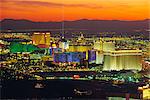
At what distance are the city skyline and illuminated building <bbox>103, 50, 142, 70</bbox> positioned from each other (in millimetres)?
327

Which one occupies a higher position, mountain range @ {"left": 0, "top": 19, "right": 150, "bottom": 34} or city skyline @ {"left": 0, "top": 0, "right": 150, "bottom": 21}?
city skyline @ {"left": 0, "top": 0, "right": 150, "bottom": 21}

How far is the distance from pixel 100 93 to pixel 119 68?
1.05 ft

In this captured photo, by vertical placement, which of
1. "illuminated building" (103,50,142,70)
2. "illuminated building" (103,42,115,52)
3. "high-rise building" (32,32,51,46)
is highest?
"high-rise building" (32,32,51,46)

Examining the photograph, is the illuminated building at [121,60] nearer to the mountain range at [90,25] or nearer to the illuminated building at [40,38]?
the mountain range at [90,25]

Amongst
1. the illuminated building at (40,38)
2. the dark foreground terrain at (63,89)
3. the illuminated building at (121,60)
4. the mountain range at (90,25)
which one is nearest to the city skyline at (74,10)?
the mountain range at (90,25)

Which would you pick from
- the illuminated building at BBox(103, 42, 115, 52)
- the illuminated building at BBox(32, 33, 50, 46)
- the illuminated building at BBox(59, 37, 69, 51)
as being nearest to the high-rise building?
the illuminated building at BBox(32, 33, 50, 46)

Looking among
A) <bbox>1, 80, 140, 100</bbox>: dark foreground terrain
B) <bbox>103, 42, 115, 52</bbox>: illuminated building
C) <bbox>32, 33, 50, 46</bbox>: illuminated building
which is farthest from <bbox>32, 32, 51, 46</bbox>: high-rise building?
<bbox>103, 42, 115, 52</bbox>: illuminated building

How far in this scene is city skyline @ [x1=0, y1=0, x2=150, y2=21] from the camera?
13.0ft

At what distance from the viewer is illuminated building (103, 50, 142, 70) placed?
12.9ft

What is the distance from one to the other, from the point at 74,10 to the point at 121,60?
63 cm

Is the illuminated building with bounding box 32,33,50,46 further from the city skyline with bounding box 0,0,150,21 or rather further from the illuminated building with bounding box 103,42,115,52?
the illuminated building with bounding box 103,42,115,52

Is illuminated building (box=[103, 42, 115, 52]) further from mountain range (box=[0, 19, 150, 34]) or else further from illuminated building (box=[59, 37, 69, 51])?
illuminated building (box=[59, 37, 69, 51])

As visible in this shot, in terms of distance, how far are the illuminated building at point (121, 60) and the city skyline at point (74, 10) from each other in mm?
327

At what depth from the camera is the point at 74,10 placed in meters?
3.99
